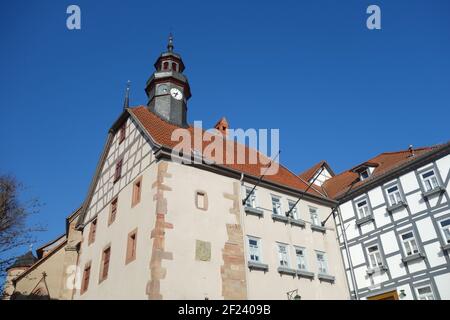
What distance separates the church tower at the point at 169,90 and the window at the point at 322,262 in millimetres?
10762

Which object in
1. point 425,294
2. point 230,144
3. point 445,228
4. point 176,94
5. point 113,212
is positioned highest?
point 176,94

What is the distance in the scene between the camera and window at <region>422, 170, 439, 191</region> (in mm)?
20938

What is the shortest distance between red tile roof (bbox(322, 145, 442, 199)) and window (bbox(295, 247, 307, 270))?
17.1ft

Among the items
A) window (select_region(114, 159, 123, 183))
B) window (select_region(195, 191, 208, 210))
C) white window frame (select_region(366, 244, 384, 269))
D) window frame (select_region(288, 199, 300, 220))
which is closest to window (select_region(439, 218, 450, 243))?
white window frame (select_region(366, 244, 384, 269))

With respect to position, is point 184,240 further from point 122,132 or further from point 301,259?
point 122,132

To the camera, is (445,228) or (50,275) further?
(50,275)

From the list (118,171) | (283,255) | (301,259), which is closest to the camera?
(283,255)

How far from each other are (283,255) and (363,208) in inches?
241

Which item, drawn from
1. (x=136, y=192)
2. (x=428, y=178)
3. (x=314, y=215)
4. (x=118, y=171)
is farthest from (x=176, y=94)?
(x=428, y=178)

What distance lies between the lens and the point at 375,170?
25.0 metres

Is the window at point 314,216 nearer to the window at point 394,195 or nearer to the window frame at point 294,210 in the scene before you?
the window frame at point 294,210

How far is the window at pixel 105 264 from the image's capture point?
20.0 metres

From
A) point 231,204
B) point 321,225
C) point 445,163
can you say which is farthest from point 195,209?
point 445,163
